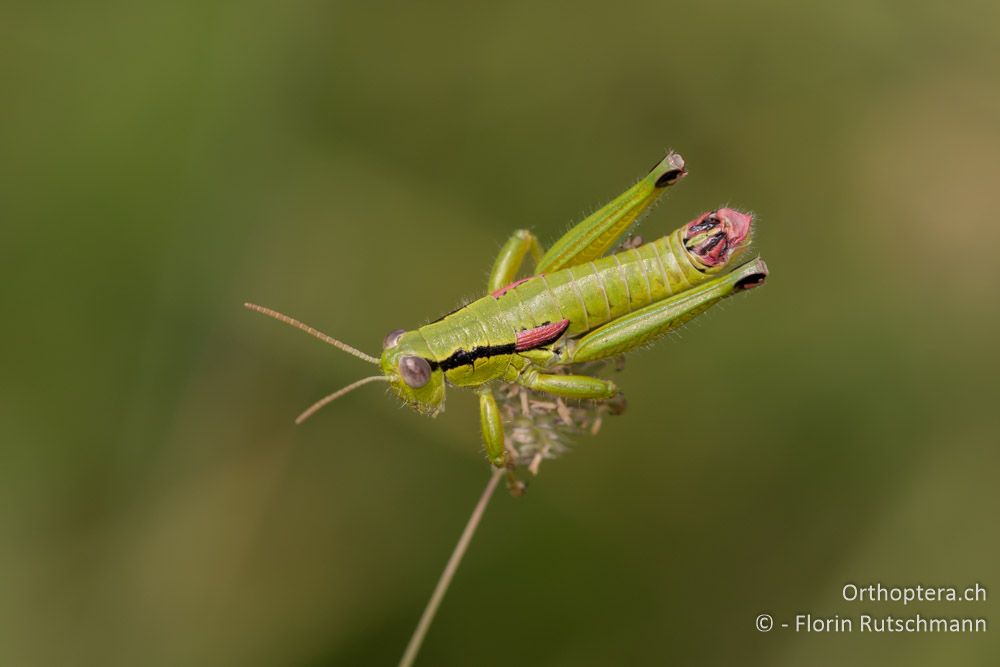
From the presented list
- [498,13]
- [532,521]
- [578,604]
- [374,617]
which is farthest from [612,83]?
[374,617]

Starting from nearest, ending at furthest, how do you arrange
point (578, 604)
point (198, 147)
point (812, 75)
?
point (578, 604) < point (198, 147) < point (812, 75)

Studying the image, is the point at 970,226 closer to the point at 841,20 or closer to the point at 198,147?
the point at 841,20

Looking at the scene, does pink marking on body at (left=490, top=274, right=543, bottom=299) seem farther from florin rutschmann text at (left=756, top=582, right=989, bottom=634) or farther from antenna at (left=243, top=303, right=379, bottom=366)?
florin rutschmann text at (left=756, top=582, right=989, bottom=634)

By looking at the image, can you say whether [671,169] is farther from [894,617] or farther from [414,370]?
[894,617]

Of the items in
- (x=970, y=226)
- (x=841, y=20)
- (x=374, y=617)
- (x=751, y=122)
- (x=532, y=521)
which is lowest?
(x=374, y=617)

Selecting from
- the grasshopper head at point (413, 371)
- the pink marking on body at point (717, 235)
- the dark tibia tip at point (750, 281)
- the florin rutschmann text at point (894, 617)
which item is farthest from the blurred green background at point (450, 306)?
the dark tibia tip at point (750, 281)

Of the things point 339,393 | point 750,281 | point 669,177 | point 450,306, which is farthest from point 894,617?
point 450,306

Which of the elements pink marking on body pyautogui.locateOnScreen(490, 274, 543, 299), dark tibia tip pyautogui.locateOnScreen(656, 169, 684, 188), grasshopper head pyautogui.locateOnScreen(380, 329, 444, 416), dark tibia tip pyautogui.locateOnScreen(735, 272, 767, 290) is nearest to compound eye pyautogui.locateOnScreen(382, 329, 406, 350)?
grasshopper head pyautogui.locateOnScreen(380, 329, 444, 416)
